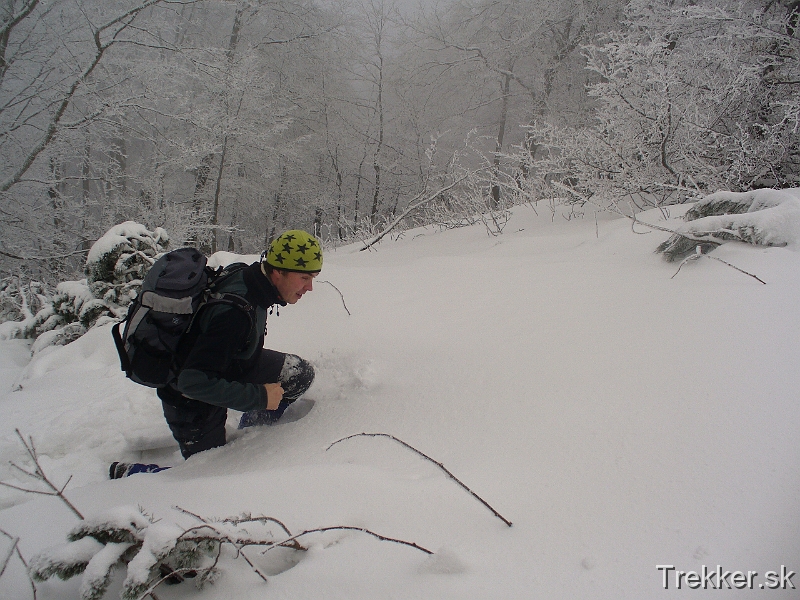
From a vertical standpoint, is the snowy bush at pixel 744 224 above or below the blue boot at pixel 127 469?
above

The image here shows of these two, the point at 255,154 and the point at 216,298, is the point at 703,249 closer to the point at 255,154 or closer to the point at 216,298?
the point at 216,298

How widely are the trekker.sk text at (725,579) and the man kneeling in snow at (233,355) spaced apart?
68.7 inches

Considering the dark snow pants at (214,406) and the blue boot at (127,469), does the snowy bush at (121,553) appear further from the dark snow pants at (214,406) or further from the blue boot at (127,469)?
the blue boot at (127,469)

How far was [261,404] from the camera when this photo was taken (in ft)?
6.85

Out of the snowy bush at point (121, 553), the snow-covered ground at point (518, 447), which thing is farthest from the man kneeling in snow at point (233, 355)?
the snowy bush at point (121, 553)

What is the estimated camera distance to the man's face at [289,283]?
2102 millimetres

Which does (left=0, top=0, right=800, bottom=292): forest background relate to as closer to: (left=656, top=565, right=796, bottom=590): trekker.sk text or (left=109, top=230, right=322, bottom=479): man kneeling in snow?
(left=109, top=230, right=322, bottom=479): man kneeling in snow

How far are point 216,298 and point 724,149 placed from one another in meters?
5.55

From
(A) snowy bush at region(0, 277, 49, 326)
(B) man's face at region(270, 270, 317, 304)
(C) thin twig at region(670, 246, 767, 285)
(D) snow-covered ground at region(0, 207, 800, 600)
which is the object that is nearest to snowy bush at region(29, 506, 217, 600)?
(D) snow-covered ground at region(0, 207, 800, 600)

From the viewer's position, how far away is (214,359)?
76.0 inches

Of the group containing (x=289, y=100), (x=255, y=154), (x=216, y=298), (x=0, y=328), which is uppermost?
(x=289, y=100)

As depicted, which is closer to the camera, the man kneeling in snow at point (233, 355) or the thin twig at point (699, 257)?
the man kneeling in snow at point (233, 355)

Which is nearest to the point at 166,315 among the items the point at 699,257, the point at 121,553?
the point at 121,553

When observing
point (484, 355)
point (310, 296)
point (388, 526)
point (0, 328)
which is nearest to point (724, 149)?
point (484, 355)
